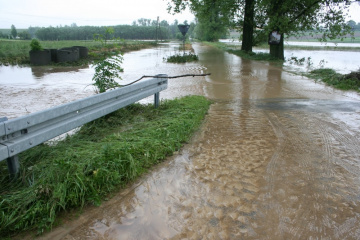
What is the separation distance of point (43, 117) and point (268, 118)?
4.64 meters

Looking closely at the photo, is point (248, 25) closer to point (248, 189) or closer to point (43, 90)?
point (43, 90)

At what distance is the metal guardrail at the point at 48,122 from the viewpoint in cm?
305

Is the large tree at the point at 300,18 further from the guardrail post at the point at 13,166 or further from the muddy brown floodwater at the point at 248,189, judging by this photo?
the guardrail post at the point at 13,166

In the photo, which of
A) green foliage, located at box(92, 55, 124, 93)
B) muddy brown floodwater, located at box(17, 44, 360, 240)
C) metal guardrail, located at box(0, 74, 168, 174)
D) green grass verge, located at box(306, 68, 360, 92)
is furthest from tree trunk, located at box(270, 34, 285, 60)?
metal guardrail, located at box(0, 74, 168, 174)

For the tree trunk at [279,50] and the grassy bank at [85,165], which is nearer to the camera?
the grassy bank at [85,165]

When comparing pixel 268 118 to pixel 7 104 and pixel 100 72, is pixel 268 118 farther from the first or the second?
pixel 7 104

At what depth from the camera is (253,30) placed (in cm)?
2538

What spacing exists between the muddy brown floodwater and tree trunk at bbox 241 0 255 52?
19.2 meters

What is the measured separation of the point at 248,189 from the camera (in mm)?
3473

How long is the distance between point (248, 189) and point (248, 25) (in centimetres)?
2339

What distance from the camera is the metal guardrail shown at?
305 centimetres

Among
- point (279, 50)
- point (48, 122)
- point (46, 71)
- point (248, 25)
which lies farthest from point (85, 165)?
point (248, 25)

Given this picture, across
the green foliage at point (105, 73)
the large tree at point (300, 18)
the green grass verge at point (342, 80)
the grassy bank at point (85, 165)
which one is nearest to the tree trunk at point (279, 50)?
the large tree at point (300, 18)

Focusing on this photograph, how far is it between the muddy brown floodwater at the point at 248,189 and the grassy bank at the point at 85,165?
193 millimetres
